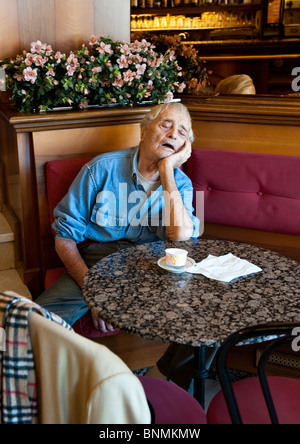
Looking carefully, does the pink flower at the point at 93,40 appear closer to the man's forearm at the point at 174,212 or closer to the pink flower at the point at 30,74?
the pink flower at the point at 30,74

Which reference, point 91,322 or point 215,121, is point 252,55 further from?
point 91,322

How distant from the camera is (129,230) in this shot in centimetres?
234

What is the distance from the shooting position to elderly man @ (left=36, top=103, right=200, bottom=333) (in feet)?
7.24

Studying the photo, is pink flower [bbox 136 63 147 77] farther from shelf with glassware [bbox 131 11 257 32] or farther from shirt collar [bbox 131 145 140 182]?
shelf with glassware [bbox 131 11 257 32]

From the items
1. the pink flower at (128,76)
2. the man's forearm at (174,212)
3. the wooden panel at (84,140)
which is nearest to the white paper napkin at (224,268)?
the man's forearm at (174,212)

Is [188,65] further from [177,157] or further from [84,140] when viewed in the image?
[177,157]

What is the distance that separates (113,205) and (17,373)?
1341 mm

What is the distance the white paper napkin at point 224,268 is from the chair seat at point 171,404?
401 millimetres

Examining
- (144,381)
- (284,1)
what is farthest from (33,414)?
(284,1)

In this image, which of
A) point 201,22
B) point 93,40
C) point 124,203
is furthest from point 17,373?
point 201,22

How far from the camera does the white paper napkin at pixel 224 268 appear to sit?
1.82m

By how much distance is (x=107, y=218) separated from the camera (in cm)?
231

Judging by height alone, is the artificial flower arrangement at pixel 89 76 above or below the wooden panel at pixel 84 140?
above

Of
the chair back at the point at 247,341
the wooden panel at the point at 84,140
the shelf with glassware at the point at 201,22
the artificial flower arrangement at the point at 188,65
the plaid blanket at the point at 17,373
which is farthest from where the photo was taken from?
the shelf with glassware at the point at 201,22
